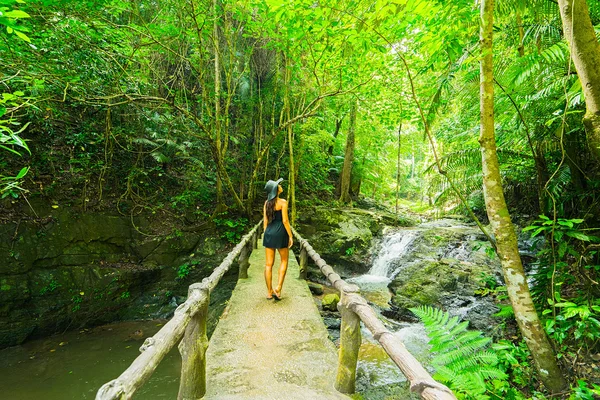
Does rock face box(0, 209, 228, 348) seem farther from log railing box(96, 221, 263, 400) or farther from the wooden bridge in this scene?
log railing box(96, 221, 263, 400)

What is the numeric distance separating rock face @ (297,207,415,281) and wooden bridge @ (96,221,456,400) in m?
6.14

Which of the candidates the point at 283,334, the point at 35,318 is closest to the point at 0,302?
the point at 35,318

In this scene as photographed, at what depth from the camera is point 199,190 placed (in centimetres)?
1071

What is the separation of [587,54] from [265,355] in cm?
462

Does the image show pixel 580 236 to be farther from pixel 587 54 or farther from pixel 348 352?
pixel 348 352

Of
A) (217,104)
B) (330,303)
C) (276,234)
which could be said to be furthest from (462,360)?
(217,104)

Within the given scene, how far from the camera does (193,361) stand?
2.33 meters

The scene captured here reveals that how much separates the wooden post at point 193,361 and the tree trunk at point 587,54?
169 inches

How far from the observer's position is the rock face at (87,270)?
6.81 meters

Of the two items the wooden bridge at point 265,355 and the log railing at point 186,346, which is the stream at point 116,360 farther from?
the log railing at point 186,346

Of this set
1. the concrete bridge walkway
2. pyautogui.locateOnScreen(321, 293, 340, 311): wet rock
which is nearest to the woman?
the concrete bridge walkway

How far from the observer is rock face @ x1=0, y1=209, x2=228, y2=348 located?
6.81 m

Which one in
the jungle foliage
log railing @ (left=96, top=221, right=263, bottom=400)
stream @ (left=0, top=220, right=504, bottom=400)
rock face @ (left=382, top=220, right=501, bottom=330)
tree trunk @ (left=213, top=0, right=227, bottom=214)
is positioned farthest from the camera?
tree trunk @ (left=213, top=0, right=227, bottom=214)

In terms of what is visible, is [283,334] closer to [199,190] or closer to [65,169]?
[199,190]
